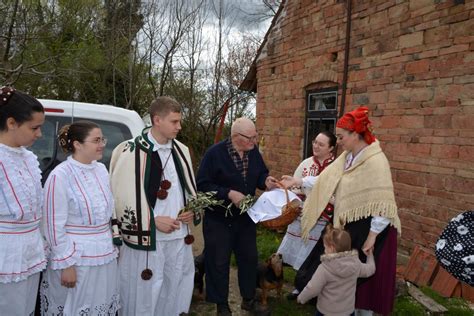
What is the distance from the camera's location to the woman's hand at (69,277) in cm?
255

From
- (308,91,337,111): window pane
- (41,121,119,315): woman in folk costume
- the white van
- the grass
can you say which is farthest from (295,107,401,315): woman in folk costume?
(308,91,337,111): window pane

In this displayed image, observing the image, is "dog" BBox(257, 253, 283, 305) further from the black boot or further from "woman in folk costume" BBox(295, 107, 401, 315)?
"woman in folk costume" BBox(295, 107, 401, 315)

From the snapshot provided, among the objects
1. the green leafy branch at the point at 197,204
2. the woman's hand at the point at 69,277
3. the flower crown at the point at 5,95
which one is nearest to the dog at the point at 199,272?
the green leafy branch at the point at 197,204

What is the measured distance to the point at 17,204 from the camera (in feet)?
7.54

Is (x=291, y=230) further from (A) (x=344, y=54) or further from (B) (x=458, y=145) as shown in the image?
(A) (x=344, y=54)

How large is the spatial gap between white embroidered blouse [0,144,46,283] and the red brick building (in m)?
4.70

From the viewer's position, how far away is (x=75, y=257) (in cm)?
260

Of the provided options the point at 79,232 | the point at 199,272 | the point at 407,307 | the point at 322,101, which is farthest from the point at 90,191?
the point at 322,101

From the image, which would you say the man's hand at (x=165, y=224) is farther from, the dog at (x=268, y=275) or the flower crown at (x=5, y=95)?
the dog at (x=268, y=275)

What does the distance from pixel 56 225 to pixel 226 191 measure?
1488 millimetres

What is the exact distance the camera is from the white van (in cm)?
401

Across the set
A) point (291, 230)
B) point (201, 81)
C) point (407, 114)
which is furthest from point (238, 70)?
point (291, 230)

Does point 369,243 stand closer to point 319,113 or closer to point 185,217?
point 185,217

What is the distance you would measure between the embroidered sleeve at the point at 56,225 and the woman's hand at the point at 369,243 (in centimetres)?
215
